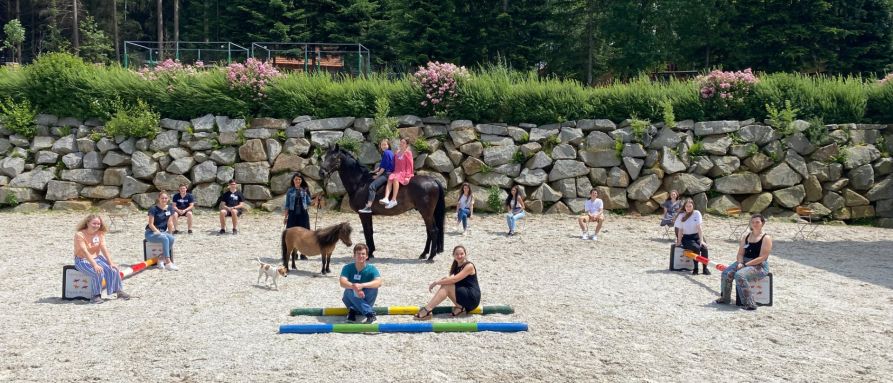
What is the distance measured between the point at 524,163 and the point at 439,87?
2.70 meters

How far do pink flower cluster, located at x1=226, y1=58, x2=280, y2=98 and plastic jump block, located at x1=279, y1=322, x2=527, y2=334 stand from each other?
37.6 feet

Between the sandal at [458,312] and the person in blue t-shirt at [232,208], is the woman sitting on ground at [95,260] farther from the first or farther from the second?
the person in blue t-shirt at [232,208]

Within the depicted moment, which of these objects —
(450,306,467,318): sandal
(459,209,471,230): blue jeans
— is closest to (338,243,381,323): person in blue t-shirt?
(450,306,467,318): sandal

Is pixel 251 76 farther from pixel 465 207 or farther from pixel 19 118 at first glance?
pixel 465 207

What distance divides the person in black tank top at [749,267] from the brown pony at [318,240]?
470 cm

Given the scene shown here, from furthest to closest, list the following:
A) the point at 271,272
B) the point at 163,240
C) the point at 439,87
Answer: the point at 439,87, the point at 163,240, the point at 271,272

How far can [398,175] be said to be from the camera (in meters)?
11.8

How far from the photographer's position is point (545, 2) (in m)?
27.6

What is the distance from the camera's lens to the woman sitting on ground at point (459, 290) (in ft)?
25.3

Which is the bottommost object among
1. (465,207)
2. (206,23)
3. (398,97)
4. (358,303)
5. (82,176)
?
(358,303)

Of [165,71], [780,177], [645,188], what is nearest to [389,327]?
[645,188]

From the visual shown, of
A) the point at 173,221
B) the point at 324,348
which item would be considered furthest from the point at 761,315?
the point at 173,221

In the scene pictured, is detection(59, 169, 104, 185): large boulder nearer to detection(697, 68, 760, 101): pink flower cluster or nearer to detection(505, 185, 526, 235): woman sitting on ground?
detection(505, 185, 526, 235): woman sitting on ground

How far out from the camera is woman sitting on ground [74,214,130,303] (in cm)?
827
